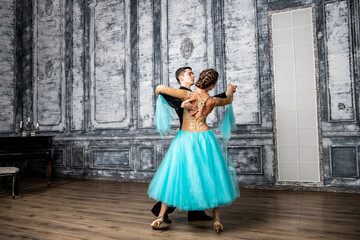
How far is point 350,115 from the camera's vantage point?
3.94 m

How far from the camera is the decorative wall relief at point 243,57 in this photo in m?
4.44

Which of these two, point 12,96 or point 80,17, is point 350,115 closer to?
point 80,17

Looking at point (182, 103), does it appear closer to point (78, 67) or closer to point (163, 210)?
point (163, 210)

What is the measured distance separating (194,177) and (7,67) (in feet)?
20.5

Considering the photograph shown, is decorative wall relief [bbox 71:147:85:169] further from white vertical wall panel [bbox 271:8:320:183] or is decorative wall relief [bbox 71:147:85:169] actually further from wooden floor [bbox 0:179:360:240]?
white vertical wall panel [bbox 271:8:320:183]

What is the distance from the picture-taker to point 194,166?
7.41 feet

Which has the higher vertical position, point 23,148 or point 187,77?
point 187,77

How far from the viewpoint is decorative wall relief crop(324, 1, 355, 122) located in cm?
397

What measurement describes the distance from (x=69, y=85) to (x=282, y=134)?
443cm

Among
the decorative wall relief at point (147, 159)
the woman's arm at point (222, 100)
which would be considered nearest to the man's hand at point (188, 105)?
the woman's arm at point (222, 100)

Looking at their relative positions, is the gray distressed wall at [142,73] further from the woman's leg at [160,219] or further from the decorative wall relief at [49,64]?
the woman's leg at [160,219]

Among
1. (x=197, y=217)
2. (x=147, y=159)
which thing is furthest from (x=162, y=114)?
(x=147, y=159)

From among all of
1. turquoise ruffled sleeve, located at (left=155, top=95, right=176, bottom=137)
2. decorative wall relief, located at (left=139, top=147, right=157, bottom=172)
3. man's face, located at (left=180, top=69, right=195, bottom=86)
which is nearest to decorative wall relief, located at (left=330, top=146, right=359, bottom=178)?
man's face, located at (left=180, top=69, right=195, bottom=86)

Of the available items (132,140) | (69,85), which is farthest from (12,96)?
(132,140)
